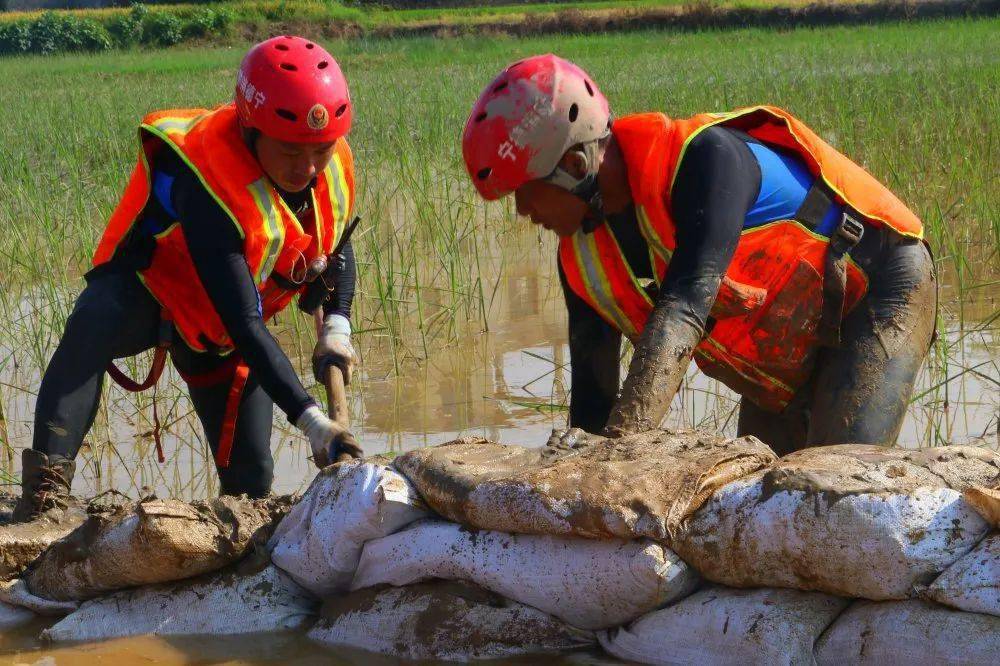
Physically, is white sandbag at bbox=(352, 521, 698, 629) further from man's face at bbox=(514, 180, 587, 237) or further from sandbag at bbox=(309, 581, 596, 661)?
man's face at bbox=(514, 180, 587, 237)

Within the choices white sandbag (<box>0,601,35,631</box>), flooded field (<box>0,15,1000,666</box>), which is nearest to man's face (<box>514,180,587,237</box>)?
flooded field (<box>0,15,1000,666</box>)

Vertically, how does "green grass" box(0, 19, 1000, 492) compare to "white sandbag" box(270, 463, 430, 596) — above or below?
above

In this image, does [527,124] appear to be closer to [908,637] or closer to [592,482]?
[592,482]

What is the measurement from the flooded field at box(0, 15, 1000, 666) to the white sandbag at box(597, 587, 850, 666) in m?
0.16

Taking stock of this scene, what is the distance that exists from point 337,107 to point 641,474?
116cm

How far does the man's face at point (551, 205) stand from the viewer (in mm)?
2404

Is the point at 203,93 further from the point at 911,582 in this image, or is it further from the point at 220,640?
the point at 911,582

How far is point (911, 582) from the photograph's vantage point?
1.82 m

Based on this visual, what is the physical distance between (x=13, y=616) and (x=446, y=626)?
106cm

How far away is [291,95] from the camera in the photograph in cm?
262

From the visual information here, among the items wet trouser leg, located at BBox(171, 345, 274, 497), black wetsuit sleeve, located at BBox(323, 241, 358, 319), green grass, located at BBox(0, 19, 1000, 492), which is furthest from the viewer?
green grass, located at BBox(0, 19, 1000, 492)

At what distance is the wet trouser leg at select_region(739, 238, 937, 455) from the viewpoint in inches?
99.2

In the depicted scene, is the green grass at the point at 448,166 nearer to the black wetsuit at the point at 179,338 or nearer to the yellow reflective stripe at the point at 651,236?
the black wetsuit at the point at 179,338

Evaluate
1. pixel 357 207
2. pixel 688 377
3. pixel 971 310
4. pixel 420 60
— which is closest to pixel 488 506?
pixel 688 377
